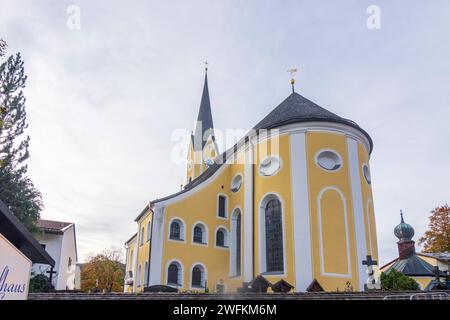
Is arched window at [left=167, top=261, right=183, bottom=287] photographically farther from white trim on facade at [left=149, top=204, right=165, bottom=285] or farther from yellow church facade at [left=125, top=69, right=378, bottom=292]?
white trim on facade at [left=149, top=204, right=165, bottom=285]

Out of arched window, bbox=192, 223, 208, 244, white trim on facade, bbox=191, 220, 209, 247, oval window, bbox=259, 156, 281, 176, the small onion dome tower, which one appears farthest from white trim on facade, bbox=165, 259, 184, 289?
the small onion dome tower

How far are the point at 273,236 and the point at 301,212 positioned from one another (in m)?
2.12

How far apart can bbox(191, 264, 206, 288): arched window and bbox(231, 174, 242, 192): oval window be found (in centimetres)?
507

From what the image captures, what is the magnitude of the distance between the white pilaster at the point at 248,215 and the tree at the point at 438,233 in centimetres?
2471

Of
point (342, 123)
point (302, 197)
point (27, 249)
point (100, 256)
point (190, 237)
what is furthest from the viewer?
point (100, 256)

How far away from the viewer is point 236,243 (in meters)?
22.4

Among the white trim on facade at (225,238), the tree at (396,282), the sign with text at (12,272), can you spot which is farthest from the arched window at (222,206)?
the sign with text at (12,272)

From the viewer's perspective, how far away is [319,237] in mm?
17703

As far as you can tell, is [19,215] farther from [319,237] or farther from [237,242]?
[319,237]

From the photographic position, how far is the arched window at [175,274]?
67.2ft
